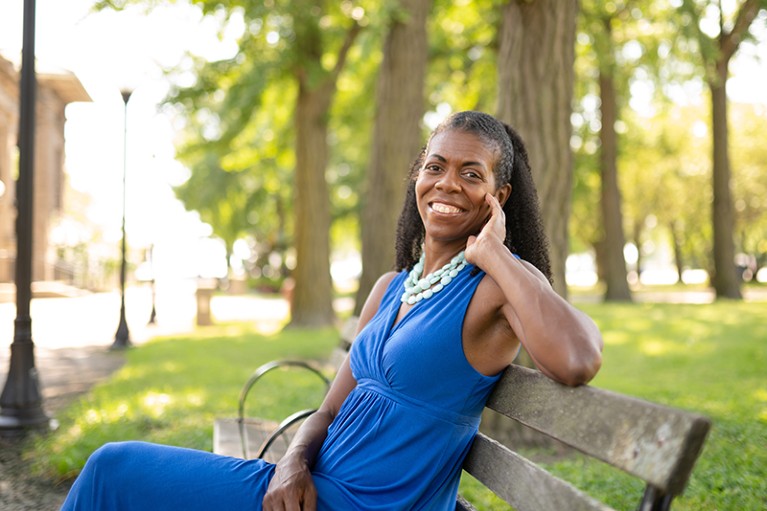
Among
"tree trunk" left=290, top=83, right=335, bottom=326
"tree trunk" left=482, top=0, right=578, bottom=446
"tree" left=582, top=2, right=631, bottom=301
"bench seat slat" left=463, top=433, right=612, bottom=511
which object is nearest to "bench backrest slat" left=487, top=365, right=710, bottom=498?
"bench seat slat" left=463, top=433, right=612, bottom=511

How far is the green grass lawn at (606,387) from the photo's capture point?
512cm

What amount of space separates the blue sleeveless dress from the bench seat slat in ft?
0.41

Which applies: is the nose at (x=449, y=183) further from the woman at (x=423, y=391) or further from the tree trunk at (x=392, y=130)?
the tree trunk at (x=392, y=130)

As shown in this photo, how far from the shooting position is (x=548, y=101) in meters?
6.29

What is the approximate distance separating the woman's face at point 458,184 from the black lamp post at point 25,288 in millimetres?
5035

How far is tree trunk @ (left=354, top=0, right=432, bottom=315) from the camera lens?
11.7 meters

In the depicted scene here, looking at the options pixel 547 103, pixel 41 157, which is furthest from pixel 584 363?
pixel 41 157

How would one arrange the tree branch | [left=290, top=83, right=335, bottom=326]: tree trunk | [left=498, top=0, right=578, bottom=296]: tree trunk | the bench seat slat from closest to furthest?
the bench seat slat < [left=498, top=0, right=578, bottom=296]: tree trunk < [left=290, top=83, right=335, bottom=326]: tree trunk < the tree branch

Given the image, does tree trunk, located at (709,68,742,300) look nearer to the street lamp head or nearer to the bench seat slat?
the street lamp head

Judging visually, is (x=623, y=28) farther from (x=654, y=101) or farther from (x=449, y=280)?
(x=449, y=280)

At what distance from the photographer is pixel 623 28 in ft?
75.4

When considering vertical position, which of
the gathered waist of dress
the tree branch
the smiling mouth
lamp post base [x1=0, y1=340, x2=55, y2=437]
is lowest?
lamp post base [x1=0, y1=340, x2=55, y2=437]

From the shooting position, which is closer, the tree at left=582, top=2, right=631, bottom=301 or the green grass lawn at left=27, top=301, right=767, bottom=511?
the green grass lawn at left=27, top=301, right=767, bottom=511

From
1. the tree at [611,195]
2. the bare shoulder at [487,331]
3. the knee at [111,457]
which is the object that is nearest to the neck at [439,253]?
the bare shoulder at [487,331]
